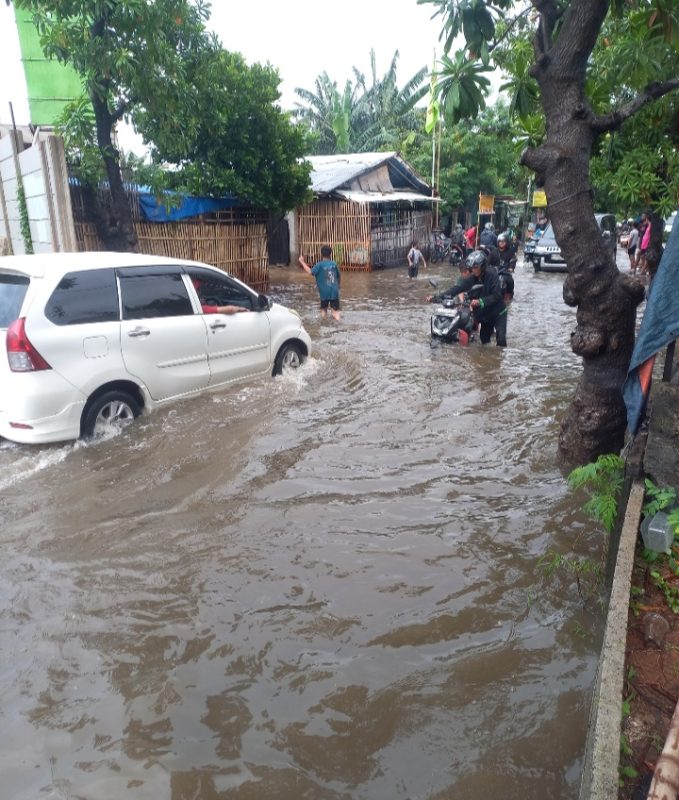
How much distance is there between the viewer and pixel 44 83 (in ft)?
49.5

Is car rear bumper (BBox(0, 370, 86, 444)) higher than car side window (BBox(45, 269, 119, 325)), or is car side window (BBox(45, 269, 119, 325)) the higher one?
car side window (BBox(45, 269, 119, 325))

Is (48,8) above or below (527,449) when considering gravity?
above

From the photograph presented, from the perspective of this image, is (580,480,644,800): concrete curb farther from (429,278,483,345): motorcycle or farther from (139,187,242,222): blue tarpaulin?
(139,187,242,222): blue tarpaulin

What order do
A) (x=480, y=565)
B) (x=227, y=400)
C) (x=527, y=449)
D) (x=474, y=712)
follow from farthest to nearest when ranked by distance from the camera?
1. (x=227, y=400)
2. (x=527, y=449)
3. (x=480, y=565)
4. (x=474, y=712)

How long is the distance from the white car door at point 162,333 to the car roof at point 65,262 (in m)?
0.10

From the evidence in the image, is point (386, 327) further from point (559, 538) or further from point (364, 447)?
point (559, 538)

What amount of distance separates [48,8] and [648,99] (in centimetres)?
901

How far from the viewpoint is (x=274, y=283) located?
19562mm

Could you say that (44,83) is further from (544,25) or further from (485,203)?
(485,203)

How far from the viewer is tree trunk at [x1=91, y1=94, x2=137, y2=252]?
37.8 ft

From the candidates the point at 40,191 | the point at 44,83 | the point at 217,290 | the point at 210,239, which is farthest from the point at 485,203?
the point at 217,290

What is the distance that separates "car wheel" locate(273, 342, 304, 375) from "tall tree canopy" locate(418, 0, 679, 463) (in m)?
3.62

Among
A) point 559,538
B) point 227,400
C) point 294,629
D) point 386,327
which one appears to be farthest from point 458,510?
point 386,327

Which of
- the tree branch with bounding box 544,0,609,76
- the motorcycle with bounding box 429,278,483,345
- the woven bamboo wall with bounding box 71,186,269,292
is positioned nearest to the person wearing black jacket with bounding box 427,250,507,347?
the motorcycle with bounding box 429,278,483,345
